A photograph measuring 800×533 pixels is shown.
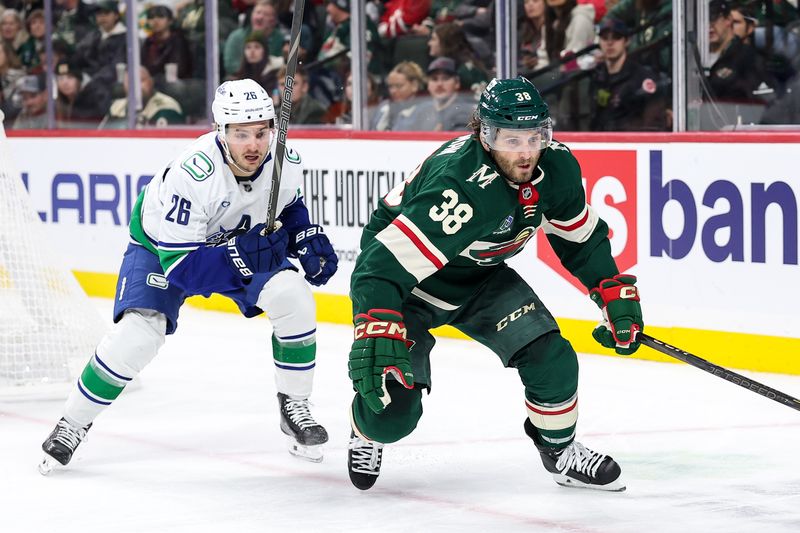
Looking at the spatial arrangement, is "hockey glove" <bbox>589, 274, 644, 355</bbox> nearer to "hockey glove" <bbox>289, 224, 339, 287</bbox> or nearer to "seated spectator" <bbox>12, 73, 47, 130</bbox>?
"hockey glove" <bbox>289, 224, 339, 287</bbox>

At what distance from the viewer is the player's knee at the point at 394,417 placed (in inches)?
137

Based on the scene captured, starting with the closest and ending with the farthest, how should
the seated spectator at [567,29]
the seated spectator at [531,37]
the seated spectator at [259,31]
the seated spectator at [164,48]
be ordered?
the seated spectator at [567,29] → the seated spectator at [531,37] → the seated spectator at [259,31] → the seated spectator at [164,48]

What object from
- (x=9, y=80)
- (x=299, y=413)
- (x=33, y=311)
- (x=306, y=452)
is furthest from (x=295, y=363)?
(x=9, y=80)

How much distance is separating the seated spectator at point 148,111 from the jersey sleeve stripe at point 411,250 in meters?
4.68

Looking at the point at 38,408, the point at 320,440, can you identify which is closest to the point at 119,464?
the point at 320,440

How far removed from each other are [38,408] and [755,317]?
100 inches

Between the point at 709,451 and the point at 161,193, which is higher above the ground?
the point at 161,193

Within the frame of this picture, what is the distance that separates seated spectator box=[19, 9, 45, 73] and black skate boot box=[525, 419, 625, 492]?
5.78 m

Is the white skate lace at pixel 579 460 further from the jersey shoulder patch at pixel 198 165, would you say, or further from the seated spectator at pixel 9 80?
the seated spectator at pixel 9 80

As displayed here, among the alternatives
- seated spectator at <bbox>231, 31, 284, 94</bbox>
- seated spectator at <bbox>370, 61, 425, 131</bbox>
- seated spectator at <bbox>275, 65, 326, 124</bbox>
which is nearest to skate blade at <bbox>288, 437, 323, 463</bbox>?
seated spectator at <bbox>370, 61, 425, 131</bbox>

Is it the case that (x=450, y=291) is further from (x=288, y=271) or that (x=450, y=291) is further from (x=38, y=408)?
(x=38, y=408)

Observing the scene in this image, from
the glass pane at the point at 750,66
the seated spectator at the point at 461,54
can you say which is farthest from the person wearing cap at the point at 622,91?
the seated spectator at the point at 461,54

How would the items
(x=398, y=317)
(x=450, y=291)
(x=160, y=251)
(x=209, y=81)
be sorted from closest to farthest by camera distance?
(x=398, y=317)
(x=450, y=291)
(x=160, y=251)
(x=209, y=81)

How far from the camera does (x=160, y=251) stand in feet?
12.5
